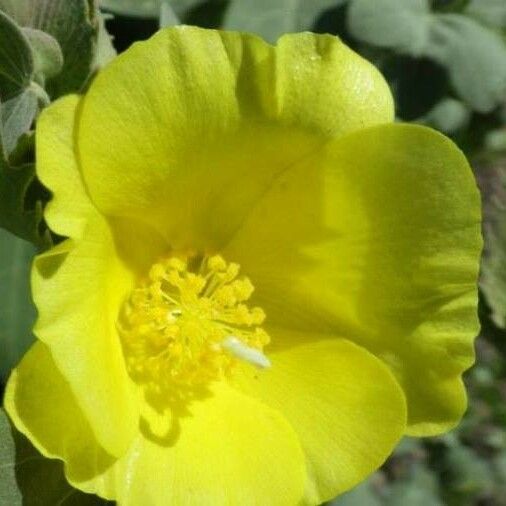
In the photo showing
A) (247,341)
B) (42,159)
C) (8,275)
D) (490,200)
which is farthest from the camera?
(490,200)

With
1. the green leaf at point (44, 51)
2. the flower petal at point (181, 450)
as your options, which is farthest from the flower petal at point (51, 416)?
the green leaf at point (44, 51)

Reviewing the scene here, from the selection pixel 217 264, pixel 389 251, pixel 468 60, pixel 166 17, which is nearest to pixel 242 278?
pixel 217 264

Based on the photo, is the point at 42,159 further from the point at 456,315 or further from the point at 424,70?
the point at 424,70

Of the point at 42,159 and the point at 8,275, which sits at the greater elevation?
the point at 42,159

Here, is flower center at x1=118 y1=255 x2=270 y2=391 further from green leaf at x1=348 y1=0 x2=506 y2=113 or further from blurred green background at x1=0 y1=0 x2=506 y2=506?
green leaf at x1=348 y1=0 x2=506 y2=113

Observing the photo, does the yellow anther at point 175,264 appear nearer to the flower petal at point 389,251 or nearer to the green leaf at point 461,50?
the flower petal at point 389,251

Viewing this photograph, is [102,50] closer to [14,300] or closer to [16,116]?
[16,116]

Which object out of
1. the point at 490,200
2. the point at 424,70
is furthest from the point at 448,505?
the point at 424,70
